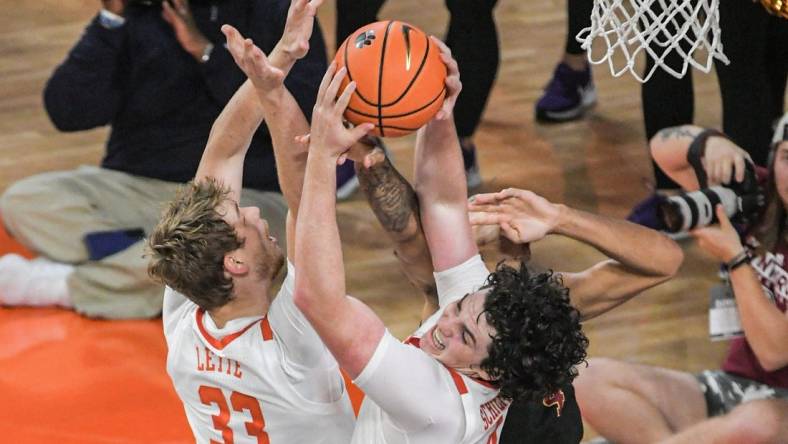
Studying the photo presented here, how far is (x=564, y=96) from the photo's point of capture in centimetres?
541

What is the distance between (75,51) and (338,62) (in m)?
1.82

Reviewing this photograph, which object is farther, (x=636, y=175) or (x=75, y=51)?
(x=636, y=175)

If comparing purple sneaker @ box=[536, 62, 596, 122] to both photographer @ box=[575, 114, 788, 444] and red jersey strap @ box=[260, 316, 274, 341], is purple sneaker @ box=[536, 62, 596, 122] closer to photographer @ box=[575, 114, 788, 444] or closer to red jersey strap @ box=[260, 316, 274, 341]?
→ photographer @ box=[575, 114, 788, 444]

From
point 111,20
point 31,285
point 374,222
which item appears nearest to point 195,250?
point 111,20

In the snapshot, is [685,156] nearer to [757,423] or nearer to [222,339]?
[757,423]

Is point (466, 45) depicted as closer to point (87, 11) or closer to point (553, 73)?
point (553, 73)

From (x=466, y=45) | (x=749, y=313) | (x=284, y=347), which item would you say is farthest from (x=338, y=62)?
(x=466, y=45)

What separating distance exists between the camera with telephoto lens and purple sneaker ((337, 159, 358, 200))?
145cm

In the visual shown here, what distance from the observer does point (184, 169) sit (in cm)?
433

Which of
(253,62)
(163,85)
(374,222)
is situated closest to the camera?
(253,62)

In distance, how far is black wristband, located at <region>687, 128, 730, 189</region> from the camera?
3.92 m

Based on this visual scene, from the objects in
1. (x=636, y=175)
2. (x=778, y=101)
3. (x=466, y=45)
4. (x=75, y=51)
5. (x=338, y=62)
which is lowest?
(x=636, y=175)

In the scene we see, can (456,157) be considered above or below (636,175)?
above

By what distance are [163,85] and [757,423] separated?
2.20 m
